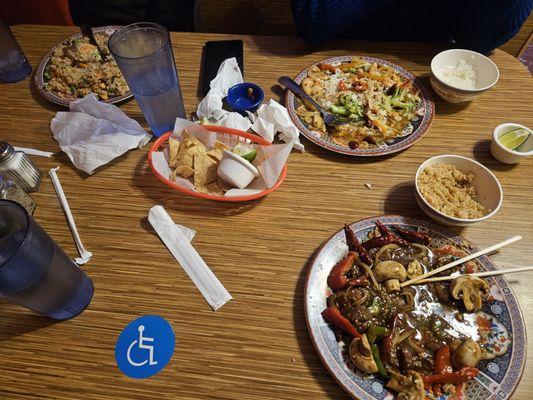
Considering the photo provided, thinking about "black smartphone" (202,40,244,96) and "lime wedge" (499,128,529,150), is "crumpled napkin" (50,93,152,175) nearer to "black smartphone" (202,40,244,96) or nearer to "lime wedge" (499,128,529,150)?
"black smartphone" (202,40,244,96)

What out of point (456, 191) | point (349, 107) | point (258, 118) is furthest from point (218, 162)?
point (456, 191)

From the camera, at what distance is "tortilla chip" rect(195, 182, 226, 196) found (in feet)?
5.05

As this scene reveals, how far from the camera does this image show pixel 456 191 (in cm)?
147

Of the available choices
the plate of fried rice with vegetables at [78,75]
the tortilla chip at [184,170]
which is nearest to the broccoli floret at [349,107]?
the tortilla chip at [184,170]

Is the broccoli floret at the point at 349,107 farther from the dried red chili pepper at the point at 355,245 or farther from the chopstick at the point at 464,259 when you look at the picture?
the chopstick at the point at 464,259

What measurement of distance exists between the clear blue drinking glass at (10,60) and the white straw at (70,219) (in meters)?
0.79

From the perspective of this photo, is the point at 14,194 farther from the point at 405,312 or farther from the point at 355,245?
the point at 405,312

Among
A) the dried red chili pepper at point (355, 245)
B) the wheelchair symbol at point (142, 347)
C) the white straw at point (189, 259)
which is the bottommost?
the wheelchair symbol at point (142, 347)

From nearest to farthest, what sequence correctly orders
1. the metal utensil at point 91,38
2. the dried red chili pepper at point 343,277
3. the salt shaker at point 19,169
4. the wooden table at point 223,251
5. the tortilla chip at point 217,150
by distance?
1. the wooden table at point 223,251
2. the dried red chili pepper at point 343,277
3. the salt shaker at point 19,169
4. the tortilla chip at point 217,150
5. the metal utensil at point 91,38

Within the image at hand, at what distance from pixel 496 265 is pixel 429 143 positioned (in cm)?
65

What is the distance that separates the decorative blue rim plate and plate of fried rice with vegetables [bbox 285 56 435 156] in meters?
0.46

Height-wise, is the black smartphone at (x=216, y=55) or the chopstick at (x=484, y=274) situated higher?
the black smartphone at (x=216, y=55)

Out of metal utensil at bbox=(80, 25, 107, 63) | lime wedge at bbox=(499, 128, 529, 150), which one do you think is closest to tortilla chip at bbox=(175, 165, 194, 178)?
metal utensil at bbox=(80, 25, 107, 63)

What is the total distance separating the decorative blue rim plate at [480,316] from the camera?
1070 mm
